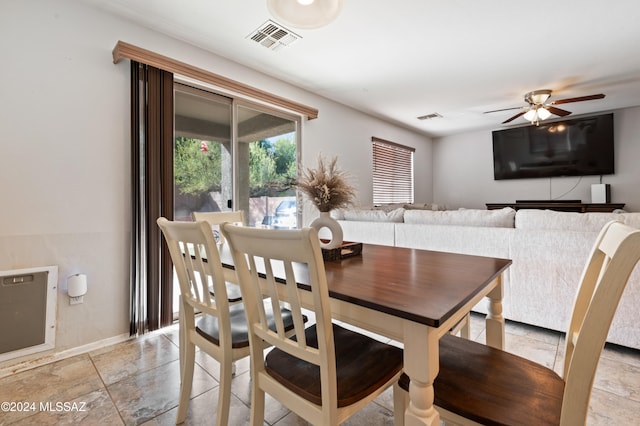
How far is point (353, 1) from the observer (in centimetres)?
217

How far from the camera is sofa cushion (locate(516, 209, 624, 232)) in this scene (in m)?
1.99

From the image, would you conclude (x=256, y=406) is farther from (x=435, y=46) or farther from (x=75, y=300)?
(x=435, y=46)

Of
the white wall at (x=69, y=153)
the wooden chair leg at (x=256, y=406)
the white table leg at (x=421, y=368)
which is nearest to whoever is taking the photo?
the white table leg at (x=421, y=368)

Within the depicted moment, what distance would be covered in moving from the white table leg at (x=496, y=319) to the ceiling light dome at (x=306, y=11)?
5.00 feet

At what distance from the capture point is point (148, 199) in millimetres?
2293

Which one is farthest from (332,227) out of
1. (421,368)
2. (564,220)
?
(564,220)

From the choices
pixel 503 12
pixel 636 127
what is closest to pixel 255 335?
pixel 503 12

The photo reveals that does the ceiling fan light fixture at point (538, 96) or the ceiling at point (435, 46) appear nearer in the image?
the ceiling at point (435, 46)

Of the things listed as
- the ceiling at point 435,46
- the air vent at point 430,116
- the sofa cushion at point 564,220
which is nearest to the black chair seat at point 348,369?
the sofa cushion at point 564,220

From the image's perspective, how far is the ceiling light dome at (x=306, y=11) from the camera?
1.40 meters

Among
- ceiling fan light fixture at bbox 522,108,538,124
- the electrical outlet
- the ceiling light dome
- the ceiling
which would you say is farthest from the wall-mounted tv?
the electrical outlet

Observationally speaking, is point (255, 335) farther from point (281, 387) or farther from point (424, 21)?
point (424, 21)

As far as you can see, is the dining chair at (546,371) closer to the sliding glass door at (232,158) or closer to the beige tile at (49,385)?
the sliding glass door at (232,158)

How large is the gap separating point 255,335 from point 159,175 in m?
1.84
